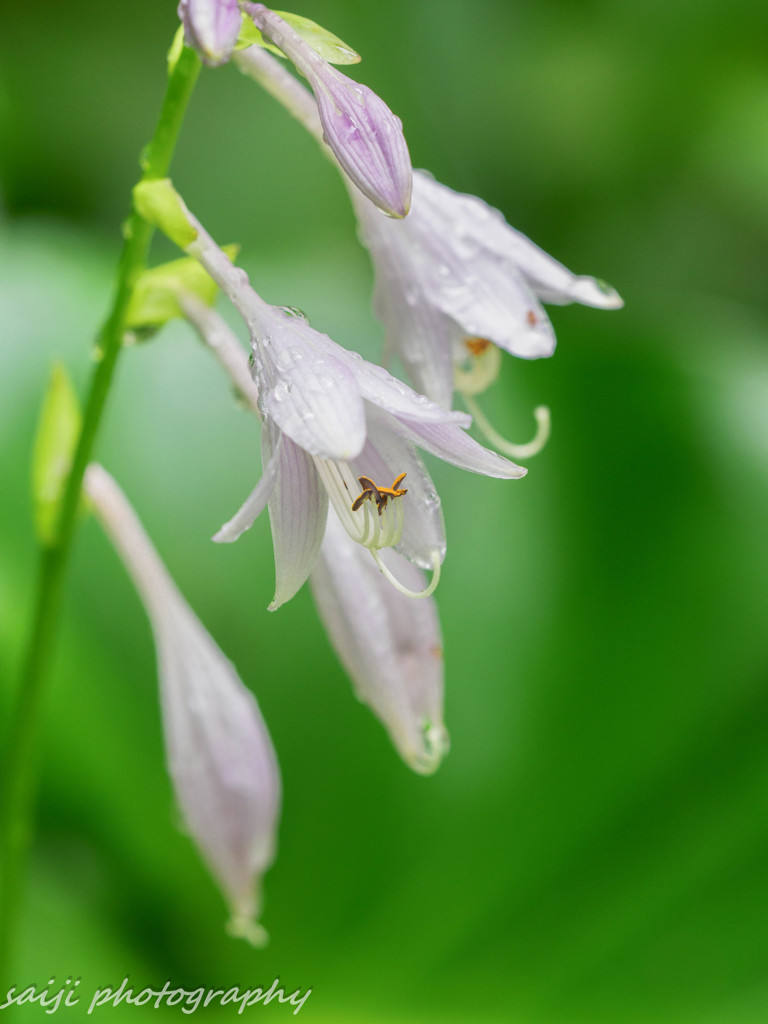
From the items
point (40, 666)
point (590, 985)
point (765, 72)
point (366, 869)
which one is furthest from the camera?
point (765, 72)

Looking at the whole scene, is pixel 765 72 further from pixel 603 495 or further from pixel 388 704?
pixel 388 704

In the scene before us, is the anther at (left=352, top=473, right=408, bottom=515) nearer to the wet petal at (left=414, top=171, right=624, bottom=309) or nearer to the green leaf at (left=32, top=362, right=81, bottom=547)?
the wet petal at (left=414, top=171, right=624, bottom=309)

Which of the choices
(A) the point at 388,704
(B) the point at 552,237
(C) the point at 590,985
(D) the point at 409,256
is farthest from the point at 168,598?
(B) the point at 552,237

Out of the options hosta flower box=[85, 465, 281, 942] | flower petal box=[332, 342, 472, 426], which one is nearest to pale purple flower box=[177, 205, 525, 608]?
flower petal box=[332, 342, 472, 426]

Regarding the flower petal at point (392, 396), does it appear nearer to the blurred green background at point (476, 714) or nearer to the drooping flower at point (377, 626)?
the drooping flower at point (377, 626)

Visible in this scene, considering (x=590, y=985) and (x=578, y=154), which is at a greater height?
(x=578, y=154)
